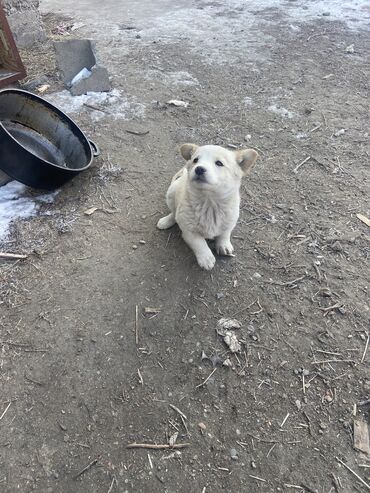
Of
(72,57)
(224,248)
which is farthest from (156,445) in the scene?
(72,57)

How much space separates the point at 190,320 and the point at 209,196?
1.02 m

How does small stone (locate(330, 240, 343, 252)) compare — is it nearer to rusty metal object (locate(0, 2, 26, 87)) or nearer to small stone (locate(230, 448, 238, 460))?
small stone (locate(230, 448, 238, 460))

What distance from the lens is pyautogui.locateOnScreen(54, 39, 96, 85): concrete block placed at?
19.2 feet

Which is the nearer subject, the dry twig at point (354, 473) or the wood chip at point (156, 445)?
the dry twig at point (354, 473)

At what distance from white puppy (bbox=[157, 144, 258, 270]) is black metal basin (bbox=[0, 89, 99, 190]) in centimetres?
128

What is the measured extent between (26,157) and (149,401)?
2462mm

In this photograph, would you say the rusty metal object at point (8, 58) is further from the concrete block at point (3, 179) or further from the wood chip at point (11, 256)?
the wood chip at point (11, 256)

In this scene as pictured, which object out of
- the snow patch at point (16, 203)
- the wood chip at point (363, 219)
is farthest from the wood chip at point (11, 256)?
the wood chip at point (363, 219)

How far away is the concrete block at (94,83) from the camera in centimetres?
570

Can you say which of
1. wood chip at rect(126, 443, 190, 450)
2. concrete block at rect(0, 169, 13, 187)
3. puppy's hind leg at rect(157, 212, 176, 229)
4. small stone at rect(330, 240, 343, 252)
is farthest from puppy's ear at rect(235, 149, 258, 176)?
concrete block at rect(0, 169, 13, 187)

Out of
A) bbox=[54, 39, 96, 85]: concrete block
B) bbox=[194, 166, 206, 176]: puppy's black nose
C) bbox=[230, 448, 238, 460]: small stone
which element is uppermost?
bbox=[54, 39, 96, 85]: concrete block

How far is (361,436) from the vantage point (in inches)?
94.0

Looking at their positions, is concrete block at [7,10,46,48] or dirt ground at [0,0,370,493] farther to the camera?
concrete block at [7,10,46,48]

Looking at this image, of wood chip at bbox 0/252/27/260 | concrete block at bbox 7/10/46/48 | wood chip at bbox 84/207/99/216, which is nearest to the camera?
wood chip at bbox 0/252/27/260
